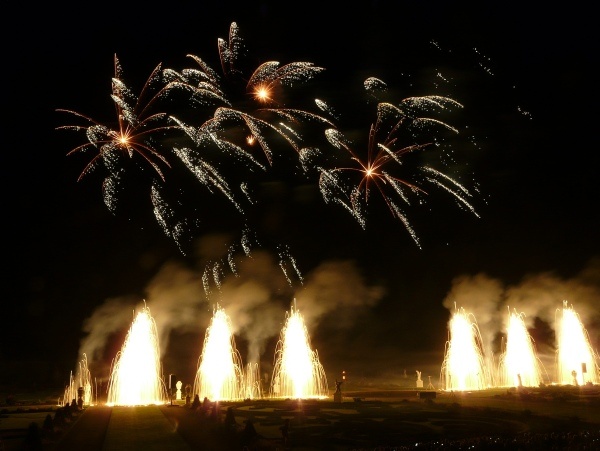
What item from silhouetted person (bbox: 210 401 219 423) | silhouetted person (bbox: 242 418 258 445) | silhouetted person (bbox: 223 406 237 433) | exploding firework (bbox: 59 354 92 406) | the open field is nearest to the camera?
silhouetted person (bbox: 242 418 258 445)

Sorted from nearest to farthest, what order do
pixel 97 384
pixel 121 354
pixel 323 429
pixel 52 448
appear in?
pixel 52 448 → pixel 323 429 → pixel 121 354 → pixel 97 384

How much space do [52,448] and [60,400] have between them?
2979 cm

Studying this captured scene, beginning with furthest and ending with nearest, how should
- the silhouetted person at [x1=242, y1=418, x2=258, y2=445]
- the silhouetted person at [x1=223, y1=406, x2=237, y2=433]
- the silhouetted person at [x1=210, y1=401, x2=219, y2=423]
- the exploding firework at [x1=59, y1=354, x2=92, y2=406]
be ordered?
the exploding firework at [x1=59, y1=354, x2=92, y2=406], the silhouetted person at [x1=210, y1=401, x2=219, y2=423], the silhouetted person at [x1=223, y1=406, x2=237, y2=433], the silhouetted person at [x1=242, y1=418, x2=258, y2=445]

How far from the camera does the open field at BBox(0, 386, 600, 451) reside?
69.3 feet

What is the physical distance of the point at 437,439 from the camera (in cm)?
2272

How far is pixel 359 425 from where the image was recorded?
2792 cm

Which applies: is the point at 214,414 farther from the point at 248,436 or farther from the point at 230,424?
the point at 248,436

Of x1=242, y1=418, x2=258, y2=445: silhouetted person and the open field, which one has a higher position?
x1=242, y1=418, x2=258, y2=445: silhouetted person

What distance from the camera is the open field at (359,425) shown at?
21.1 metres

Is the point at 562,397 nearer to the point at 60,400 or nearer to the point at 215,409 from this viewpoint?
the point at 215,409

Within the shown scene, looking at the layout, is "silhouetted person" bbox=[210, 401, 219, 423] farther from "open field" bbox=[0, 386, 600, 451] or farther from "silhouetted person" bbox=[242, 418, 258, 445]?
"silhouetted person" bbox=[242, 418, 258, 445]

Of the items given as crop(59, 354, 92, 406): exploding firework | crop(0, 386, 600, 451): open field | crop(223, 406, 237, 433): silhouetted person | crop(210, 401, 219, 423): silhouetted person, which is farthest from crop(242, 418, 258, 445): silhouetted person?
crop(59, 354, 92, 406): exploding firework

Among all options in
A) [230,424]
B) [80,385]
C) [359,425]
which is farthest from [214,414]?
[80,385]

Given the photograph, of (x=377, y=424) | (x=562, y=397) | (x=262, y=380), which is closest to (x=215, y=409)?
(x=377, y=424)
